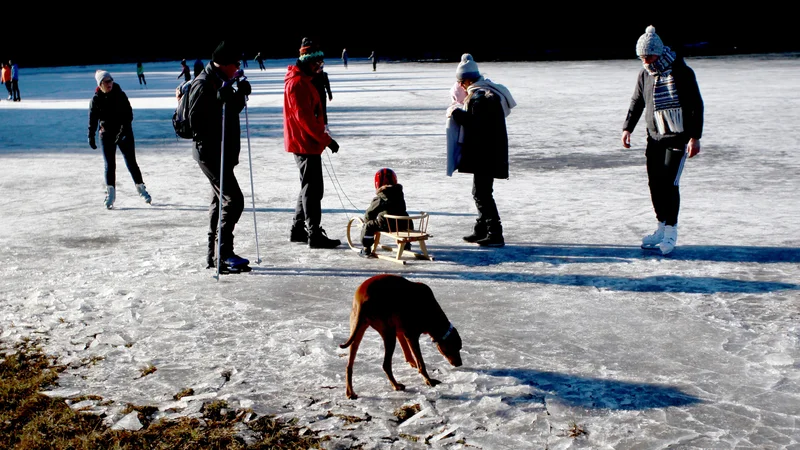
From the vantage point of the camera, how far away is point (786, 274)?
6.49 metres

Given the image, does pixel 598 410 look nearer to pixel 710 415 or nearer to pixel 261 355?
pixel 710 415

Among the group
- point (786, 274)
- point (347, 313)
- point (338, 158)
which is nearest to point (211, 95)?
point (347, 313)

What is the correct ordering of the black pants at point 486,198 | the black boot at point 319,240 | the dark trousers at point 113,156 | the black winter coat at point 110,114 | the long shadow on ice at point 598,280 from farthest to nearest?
1. the dark trousers at point 113,156
2. the black winter coat at point 110,114
3. the black boot at point 319,240
4. the black pants at point 486,198
5. the long shadow on ice at point 598,280

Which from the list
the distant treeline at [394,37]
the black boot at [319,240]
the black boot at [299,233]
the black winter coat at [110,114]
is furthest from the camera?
the distant treeline at [394,37]

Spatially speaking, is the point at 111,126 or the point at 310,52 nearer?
the point at 310,52

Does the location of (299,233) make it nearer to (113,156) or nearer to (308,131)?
(308,131)

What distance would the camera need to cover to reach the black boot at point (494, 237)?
24.6ft

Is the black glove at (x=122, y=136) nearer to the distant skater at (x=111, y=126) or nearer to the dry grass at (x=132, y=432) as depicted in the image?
the distant skater at (x=111, y=126)

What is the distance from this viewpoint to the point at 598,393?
4371 millimetres

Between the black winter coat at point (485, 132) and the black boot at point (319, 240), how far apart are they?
4.87 ft

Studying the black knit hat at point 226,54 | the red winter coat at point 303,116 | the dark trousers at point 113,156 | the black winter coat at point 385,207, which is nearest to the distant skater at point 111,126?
the dark trousers at point 113,156

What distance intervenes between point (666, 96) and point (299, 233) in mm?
3550

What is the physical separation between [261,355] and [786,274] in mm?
4186

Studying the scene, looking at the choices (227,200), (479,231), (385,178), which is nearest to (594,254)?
(479,231)
